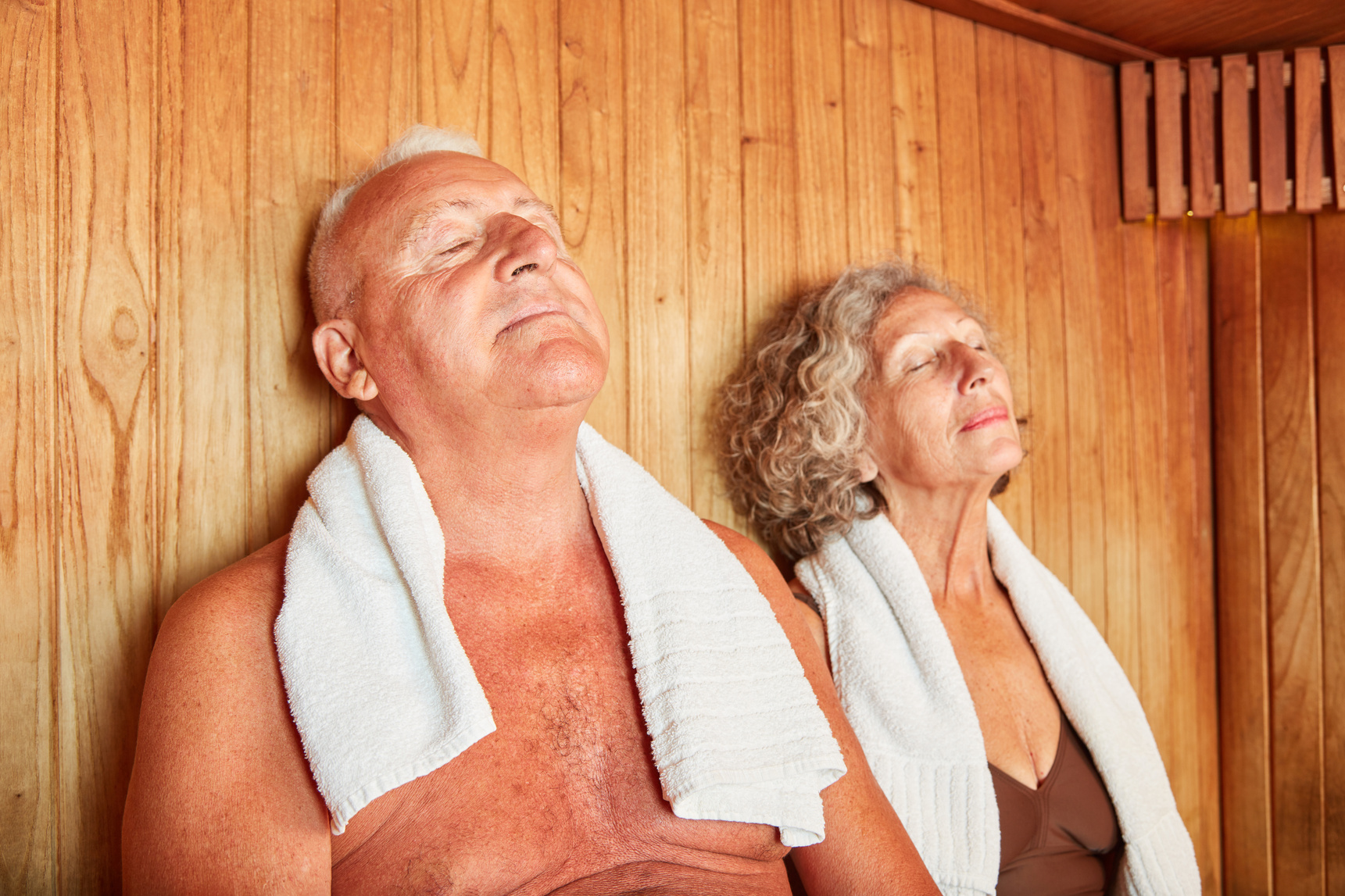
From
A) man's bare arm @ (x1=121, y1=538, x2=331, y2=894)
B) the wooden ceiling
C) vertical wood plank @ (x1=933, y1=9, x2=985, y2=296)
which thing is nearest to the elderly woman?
vertical wood plank @ (x1=933, y1=9, x2=985, y2=296)

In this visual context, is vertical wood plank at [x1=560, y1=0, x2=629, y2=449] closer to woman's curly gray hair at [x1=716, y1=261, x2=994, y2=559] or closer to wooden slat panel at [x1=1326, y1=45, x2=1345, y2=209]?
woman's curly gray hair at [x1=716, y1=261, x2=994, y2=559]

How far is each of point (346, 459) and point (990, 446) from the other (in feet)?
3.46

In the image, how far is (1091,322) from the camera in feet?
7.67

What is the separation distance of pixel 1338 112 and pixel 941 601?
147cm

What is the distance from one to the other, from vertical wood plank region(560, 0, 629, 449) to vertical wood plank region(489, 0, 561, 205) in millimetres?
20

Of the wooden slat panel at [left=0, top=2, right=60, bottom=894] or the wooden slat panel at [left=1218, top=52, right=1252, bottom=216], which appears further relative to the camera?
the wooden slat panel at [left=1218, top=52, right=1252, bottom=216]

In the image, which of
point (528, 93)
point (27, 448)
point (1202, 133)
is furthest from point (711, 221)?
point (1202, 133)

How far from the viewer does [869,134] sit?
2.04 m

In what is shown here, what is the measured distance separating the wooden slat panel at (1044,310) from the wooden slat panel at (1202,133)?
12.2 inches

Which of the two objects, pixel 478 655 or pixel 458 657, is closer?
pixel 458 657

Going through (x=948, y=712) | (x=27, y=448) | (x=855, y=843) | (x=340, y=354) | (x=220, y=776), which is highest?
(x=340, y=354)

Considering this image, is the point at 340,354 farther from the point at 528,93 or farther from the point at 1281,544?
the point at 1281,544

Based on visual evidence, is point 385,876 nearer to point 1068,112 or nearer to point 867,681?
point 867,681

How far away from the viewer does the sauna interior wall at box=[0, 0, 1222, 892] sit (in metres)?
1.27
